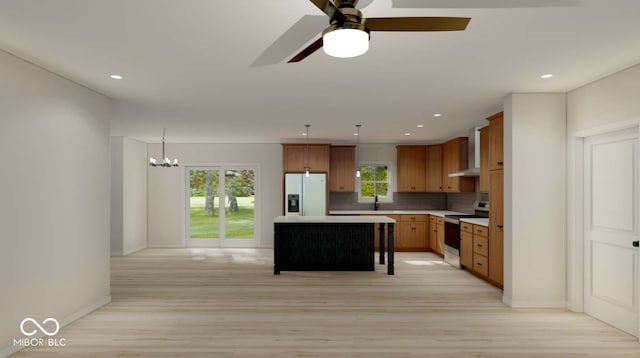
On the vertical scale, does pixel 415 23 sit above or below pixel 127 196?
above

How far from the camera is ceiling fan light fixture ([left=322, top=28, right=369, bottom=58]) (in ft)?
5.28

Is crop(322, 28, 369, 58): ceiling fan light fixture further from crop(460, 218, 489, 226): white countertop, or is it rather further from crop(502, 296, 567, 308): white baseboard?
crop(460, 218, 489, 226): white countertop

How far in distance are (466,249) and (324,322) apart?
11.0 ft

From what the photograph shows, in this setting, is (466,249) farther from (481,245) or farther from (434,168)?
(434,168)

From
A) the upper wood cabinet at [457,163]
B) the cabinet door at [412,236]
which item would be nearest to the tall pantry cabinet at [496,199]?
the upper wood cabinet at [457,163]

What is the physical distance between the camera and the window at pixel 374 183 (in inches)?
351

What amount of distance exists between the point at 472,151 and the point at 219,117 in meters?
4.58

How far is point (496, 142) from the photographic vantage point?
16.9 ft

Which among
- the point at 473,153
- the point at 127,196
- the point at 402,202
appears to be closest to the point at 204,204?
the point at 127,196

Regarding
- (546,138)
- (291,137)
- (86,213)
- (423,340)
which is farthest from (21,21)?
(291,137)

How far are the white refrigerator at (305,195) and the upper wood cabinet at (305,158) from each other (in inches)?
7.6

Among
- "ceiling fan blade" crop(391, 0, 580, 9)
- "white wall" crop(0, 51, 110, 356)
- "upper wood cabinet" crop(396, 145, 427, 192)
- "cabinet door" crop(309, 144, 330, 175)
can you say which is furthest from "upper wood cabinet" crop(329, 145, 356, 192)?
"ceiling fan blade" crop(391, 0, 580, 9)

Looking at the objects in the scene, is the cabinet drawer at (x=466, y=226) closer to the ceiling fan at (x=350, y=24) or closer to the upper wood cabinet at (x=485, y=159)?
the upper wood cabinet at (x=485, y=159)

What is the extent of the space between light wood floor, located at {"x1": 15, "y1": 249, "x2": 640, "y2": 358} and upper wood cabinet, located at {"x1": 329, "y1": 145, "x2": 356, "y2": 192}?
286 centimetres
